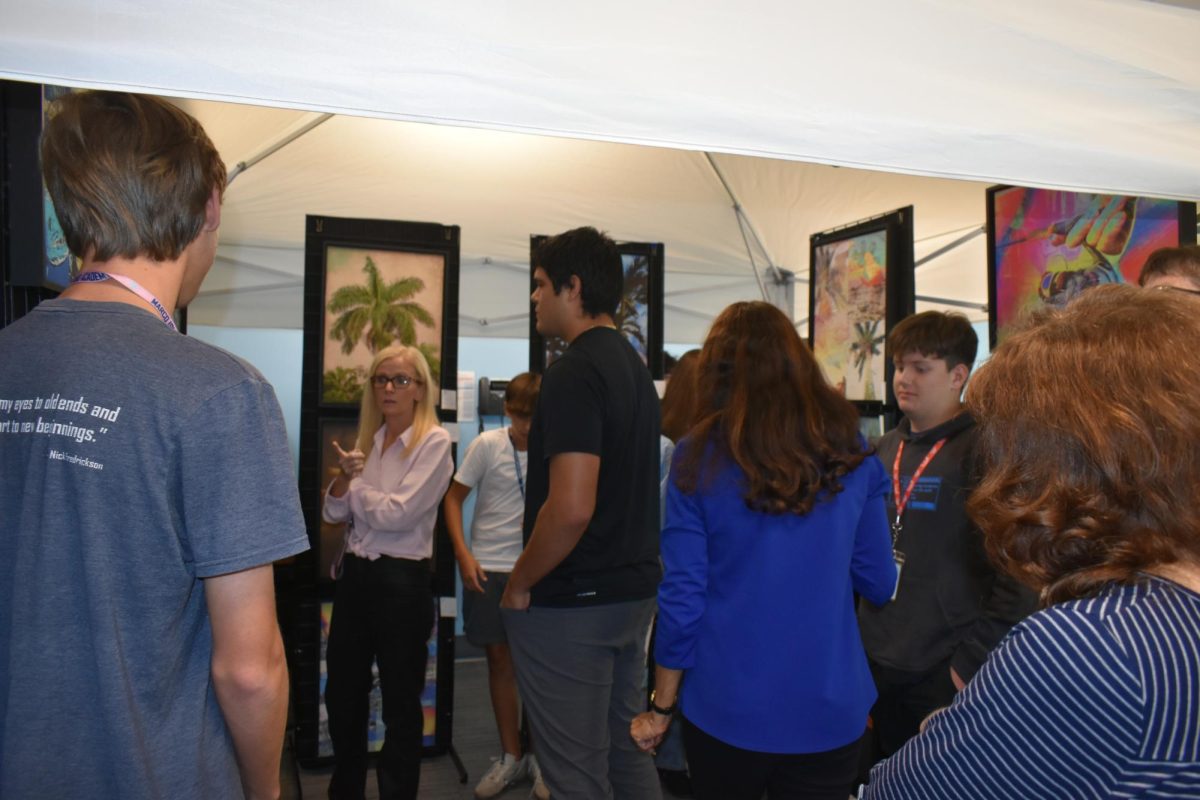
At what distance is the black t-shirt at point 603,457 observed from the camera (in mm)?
2148

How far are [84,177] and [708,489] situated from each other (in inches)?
49.4

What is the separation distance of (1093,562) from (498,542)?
10.4 feet

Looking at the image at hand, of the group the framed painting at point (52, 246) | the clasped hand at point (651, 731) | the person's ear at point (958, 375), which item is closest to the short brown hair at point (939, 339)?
the person's ear at point (958, 375)

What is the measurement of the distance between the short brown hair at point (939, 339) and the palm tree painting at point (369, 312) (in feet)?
6.79

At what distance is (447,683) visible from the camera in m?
3.96

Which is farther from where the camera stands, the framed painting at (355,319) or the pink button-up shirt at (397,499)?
the framed painting at (355,319)

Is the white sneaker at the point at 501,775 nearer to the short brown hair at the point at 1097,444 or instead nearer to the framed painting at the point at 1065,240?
the framed painting at the point at 1065,240

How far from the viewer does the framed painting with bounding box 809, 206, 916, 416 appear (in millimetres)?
3566

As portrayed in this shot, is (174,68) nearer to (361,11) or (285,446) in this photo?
(361,11)

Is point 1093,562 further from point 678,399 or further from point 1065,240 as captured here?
point 678,399

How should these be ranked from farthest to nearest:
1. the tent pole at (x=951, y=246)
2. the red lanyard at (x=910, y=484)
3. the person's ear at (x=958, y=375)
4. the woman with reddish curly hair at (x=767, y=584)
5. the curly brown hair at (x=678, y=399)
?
the tent pole at (x=951, y=246), the curly brown hair at (x=678, y=399), the person's ear at (x=958, y=375), the red lanyard at (x=910, y=484), the woman with reddish curly hair at (x=767, y=584)

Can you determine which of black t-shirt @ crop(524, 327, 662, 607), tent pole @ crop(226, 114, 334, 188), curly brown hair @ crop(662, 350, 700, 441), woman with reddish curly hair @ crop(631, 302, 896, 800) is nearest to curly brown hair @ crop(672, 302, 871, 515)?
woman with reddish curly hair @ crop(631, 302, 896, 800)

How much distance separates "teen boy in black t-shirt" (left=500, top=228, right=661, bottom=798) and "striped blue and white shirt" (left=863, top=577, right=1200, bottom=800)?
134 cm

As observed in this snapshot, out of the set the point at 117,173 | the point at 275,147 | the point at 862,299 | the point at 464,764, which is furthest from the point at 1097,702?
the point at 275,147
